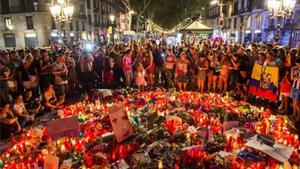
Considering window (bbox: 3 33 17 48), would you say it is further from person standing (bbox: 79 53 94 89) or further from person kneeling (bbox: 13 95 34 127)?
person kneeling (bbox: 13 95 34 127)

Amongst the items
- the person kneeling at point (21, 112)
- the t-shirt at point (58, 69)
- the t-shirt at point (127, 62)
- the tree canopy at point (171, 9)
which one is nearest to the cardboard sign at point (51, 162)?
the person kneeling at point (21, 112)

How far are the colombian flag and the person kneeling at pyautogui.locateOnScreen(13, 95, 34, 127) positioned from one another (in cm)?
764

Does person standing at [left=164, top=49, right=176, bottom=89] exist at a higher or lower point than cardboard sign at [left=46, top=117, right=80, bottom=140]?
higher

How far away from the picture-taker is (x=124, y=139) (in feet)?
21.5

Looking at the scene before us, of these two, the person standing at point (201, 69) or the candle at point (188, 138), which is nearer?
the candle at point (188, 138)

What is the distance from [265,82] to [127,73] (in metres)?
5.51

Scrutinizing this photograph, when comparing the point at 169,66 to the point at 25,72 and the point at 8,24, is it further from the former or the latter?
the point at 8,24

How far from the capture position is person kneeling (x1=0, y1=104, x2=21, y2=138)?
25.1 ft

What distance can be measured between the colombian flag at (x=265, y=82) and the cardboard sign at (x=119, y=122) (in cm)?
551

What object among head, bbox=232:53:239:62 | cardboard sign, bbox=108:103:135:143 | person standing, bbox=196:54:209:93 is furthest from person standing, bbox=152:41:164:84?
cardboard sign, bbox=108:103:135:143

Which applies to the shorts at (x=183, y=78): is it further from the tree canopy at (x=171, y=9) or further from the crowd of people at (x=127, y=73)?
the tree canopy at (x=171, y=9)

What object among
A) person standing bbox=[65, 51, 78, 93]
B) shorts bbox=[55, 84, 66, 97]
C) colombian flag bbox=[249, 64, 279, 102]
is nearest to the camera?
colombian flag bbox=[249, 64, 279, 102]

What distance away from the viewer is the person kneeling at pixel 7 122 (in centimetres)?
765

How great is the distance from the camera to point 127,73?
12.2 meters
